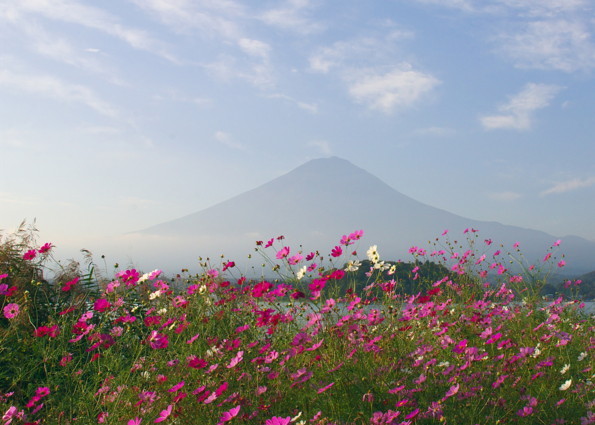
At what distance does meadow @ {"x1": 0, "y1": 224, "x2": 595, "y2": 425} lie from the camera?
10.2 feet

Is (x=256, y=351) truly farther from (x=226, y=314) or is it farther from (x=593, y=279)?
(x=593, y=279)

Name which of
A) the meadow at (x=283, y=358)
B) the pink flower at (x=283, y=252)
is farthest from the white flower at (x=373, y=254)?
the pink flower at (x=283, y=252)

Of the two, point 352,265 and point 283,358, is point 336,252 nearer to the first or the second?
point 352,265

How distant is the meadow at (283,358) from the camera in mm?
3104

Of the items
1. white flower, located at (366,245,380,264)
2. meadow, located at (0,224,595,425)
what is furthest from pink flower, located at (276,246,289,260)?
white flower, located at (366,245,380,264)

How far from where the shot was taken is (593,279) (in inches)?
374

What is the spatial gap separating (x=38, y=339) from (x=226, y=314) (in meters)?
1.68

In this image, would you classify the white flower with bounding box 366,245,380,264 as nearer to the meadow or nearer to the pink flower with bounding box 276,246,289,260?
the meadow

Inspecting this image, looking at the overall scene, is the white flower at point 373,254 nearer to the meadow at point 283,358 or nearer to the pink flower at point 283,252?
the meadow at point 283,358

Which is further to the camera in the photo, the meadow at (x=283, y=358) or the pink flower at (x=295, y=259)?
the pink flower at (x=295, y=259)

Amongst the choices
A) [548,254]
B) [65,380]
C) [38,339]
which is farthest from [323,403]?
[548,254]

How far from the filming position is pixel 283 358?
3414 millimetres

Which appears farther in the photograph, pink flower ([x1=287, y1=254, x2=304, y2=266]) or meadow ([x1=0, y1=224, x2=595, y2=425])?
pink flower ([x1=287, y1=254, x2=304, y2=266])

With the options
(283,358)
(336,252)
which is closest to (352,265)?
(336,252)
